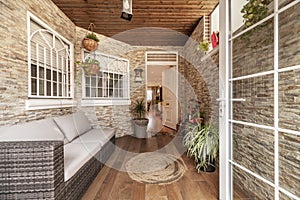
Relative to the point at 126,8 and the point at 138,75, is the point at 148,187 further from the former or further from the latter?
the point at 138,75

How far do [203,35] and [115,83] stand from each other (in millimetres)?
2620

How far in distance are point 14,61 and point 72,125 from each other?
1.28 meters

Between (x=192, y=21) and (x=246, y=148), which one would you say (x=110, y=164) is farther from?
(x=192, y=21)

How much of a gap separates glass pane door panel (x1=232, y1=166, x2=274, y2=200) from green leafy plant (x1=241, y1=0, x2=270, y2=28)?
1238 millimetres

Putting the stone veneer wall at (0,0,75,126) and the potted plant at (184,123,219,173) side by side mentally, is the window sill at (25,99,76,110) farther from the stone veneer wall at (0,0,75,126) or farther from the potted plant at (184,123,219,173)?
the potted plant at (184,123,219,173)

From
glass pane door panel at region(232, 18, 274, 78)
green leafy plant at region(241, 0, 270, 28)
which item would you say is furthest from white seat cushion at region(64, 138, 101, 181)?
green leafy plant at region(241, 0, 270, 28)

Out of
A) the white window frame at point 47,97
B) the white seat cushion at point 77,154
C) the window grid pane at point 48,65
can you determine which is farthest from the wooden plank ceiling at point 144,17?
the white seat cushion at point 77,154

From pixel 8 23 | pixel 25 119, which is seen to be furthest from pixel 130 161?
pixel 8 23

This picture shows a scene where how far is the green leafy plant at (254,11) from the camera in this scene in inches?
53.5

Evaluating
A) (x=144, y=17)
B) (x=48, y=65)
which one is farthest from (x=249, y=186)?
(x=144, y=17)

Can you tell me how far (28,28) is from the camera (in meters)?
2.51

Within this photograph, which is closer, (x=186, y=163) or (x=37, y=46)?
(x=37, y=46)

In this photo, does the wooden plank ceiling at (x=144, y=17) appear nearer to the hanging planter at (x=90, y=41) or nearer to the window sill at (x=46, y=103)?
the hanging planter at (x=90, y=41)

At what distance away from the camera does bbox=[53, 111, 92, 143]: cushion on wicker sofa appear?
113 inches
